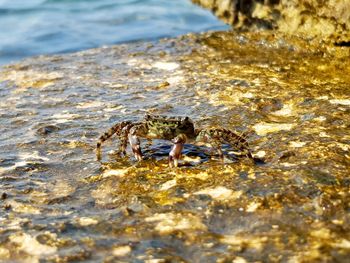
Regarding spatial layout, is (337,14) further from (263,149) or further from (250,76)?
(263,149)

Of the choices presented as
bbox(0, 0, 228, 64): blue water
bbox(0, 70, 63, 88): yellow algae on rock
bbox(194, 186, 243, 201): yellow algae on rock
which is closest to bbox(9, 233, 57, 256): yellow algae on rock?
bbox(194, 186, 243, 201): yellow algae on rock

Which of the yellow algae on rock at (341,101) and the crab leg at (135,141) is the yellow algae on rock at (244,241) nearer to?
the crab leg at (135,141)

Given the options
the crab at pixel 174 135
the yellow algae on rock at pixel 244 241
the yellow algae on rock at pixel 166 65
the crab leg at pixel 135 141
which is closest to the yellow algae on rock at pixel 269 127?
the crab at pixel 174 135

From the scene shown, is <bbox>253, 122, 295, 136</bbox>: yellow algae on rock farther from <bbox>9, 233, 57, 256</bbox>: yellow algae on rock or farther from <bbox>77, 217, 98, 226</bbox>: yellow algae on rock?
<bbox>9, 233, 57, 256</bbox>: yellow algae on rock

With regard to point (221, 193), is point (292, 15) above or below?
above

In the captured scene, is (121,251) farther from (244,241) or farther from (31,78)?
(31,78)

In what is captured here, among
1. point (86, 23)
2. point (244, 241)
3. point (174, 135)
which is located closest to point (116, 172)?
point (174, 135)
